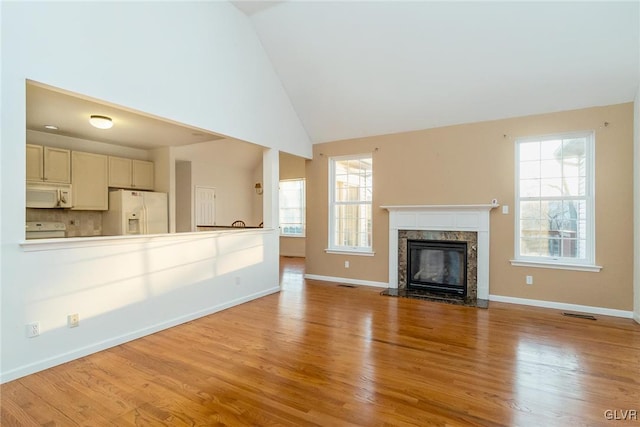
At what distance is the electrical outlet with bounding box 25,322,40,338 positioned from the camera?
2.54 metres

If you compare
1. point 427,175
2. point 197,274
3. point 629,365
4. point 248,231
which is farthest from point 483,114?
point 197,274

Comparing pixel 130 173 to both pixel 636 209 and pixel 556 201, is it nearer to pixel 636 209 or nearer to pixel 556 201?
pixel 556 201

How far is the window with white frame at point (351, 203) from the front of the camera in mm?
5941

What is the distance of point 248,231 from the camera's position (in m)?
4.82

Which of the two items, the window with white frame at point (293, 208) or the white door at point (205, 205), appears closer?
the white door at point (205, 205)

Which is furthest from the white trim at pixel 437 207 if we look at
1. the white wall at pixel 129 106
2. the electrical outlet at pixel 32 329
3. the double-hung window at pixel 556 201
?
the electrical outlet at pixel 32 329

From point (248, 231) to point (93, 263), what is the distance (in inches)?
84.0

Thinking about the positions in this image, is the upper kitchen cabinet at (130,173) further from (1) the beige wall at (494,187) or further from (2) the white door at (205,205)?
(1) the beige wall at (494,187)

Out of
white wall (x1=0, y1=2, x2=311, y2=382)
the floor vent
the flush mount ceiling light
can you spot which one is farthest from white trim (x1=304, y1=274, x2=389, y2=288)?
the flush mount ceiling light

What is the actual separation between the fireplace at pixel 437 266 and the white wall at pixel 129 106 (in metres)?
2.61

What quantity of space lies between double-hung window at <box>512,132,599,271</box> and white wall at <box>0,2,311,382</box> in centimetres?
400

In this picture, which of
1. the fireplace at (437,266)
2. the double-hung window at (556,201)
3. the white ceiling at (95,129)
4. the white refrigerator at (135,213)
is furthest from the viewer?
the white refrigerator at (135,213)

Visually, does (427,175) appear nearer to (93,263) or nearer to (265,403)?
(265,403)

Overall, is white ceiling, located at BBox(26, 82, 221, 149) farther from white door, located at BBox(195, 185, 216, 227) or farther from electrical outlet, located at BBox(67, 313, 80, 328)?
electrical outlet, located at BBox(67, 313, 80, 328)
